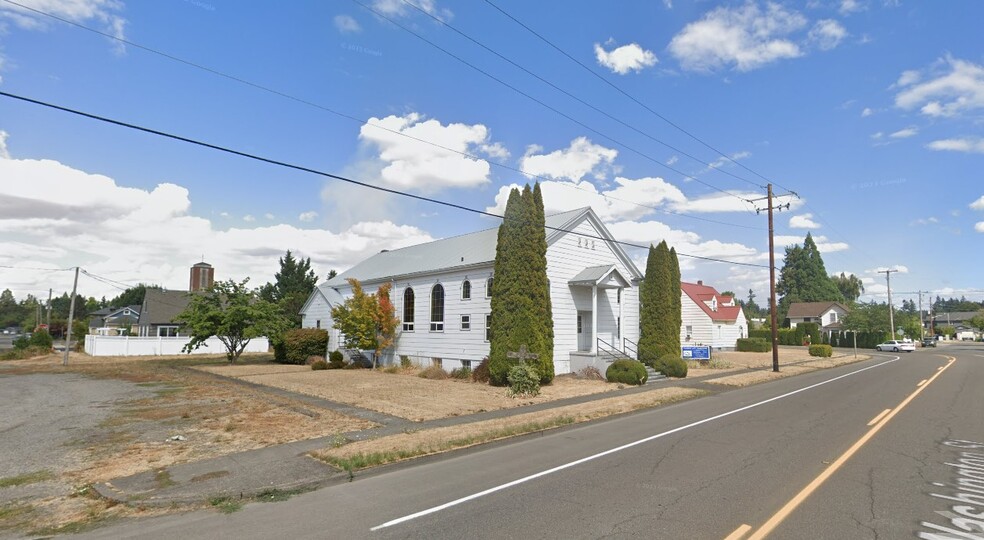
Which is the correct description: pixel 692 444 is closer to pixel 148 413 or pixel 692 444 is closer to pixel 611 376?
pixel 611 376

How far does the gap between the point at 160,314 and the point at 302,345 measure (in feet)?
109

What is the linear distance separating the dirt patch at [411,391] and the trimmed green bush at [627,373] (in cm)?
62

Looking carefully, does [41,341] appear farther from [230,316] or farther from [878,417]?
[878,417]

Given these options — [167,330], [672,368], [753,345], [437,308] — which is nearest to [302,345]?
[437,308]

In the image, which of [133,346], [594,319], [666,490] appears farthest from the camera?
[133,346]

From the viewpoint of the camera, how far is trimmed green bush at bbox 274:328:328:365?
33.1 meters

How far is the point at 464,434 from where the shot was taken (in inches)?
426

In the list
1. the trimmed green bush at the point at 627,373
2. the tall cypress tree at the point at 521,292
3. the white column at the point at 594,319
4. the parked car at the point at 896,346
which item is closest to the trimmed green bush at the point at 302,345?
the tall cypress tree at the point at 521,292

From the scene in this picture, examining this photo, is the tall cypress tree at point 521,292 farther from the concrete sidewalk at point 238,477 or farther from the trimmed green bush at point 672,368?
the concrete sidewalk at point 238,477

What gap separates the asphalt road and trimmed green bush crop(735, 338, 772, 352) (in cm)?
3997

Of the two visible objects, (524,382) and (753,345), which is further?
(753,345)

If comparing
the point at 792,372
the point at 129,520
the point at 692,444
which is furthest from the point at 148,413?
the point at 792,372

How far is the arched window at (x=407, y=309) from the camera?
96.2 ft

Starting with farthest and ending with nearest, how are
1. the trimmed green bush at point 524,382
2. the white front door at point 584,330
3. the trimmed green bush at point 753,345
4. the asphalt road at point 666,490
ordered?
the trimmed green bush at point 753,345 → the white front door at point 584,330 → the trimmed green bush at point 524,382 → the asphalt road at point 666,490
